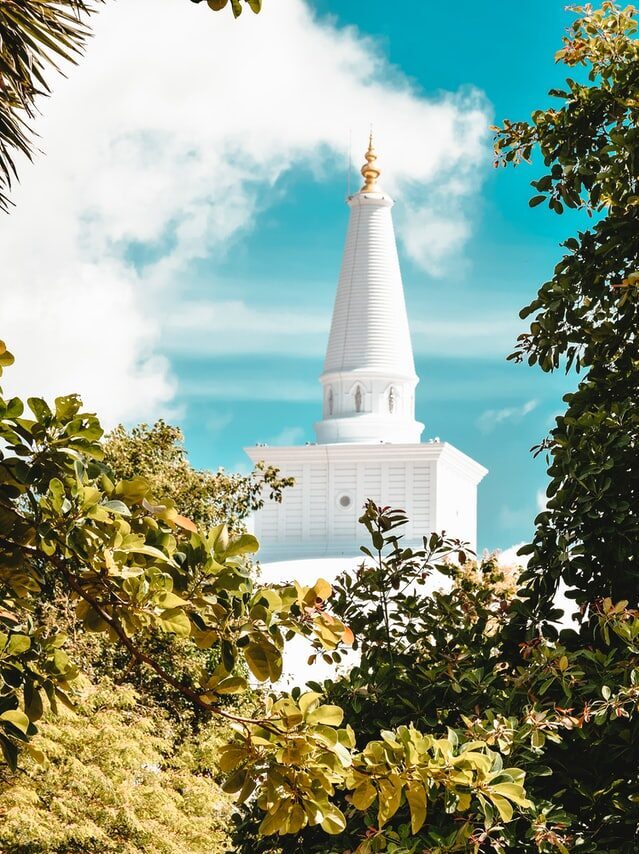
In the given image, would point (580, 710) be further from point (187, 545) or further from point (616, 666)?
point (187, 545)

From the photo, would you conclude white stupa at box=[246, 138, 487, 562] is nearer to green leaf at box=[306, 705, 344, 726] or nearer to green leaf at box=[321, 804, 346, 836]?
green leaf at box=[321, 804, 346, 836]

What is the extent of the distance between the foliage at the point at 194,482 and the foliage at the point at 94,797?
4.81 metres

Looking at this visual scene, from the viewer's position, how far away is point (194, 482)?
16109mm

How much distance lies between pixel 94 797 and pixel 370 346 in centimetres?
2834

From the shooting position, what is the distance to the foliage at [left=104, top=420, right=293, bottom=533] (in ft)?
52.3

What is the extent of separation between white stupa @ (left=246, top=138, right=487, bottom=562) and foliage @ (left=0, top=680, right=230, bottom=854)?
24102mm

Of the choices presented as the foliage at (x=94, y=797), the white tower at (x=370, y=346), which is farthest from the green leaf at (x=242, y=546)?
the white tower at (x=370, y=346)

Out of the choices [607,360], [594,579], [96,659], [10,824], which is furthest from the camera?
[96,659]

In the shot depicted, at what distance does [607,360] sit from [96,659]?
9.83 m

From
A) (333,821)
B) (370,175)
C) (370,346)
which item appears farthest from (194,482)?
(370,175)

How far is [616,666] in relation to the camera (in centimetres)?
501

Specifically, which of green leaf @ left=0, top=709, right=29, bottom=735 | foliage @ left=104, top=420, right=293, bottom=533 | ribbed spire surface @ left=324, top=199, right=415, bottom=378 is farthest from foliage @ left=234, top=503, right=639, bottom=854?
ribbed spire surface @ left=324, top=199, right=415, bottom=378

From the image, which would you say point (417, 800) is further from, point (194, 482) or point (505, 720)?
point (194, 482)

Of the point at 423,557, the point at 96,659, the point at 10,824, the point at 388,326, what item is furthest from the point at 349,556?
the point at 423,557
